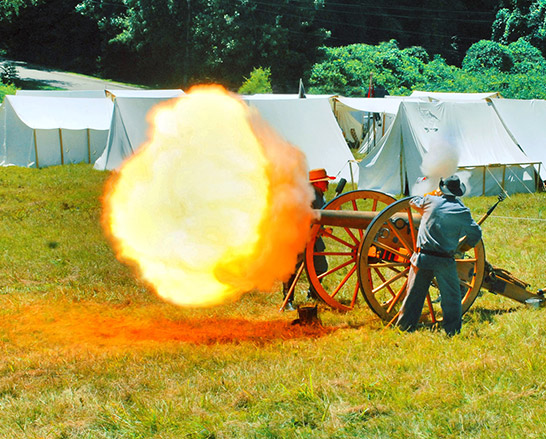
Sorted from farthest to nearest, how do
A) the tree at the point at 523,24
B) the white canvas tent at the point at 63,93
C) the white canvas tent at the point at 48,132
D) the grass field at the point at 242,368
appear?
Answer: the tree at the point at 523,24, the white canvas tent at the point at 63,93, the white canvas tent at the point at 48,132, the grass field at the point at 242,368

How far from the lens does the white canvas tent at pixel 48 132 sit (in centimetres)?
1942

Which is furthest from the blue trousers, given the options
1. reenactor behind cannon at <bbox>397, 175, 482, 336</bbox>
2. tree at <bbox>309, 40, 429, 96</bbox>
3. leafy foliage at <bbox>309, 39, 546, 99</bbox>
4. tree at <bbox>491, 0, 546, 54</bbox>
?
tree at <bbox>491, 0, 546, 54</bbox>

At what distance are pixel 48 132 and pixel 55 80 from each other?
25775mm

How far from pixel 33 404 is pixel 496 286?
15.1 ft

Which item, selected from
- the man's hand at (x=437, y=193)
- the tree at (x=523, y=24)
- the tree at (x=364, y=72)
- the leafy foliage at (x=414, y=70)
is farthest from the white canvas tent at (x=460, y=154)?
the tree at (x=523, y=24)

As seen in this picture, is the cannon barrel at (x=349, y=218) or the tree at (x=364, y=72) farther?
the tree at (x=364, y=72)

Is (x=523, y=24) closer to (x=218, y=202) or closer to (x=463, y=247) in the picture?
(x=463, y=247)

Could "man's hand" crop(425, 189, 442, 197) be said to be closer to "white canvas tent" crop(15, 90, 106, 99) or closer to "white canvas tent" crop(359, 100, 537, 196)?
"white canvas tent" crop(359, 100, 537, 196)

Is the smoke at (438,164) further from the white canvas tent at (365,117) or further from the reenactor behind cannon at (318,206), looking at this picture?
the white canvas tent at (365,117)

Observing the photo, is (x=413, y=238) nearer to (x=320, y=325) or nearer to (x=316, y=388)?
(x=320, y=325)

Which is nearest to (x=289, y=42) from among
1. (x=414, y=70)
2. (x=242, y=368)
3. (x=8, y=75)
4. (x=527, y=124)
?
(x=414, y=70)

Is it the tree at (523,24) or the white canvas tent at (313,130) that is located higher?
the tree at (523,24)

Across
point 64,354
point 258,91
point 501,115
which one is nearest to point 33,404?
point 64,354

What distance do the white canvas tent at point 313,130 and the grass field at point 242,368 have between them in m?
8.66
